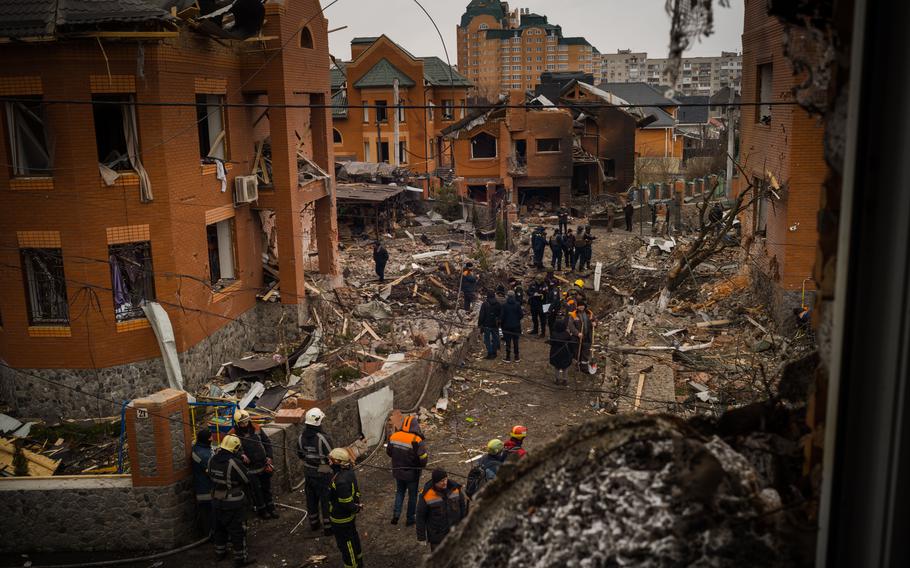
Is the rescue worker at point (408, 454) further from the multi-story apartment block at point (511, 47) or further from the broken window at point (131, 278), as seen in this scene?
the multi-story apartment block at point (511, 47)

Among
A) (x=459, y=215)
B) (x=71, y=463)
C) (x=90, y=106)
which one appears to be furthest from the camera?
(x=459, y=215)

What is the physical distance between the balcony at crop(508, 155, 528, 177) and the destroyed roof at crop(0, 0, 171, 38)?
30852 mm

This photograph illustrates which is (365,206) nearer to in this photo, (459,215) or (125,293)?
(459,215)

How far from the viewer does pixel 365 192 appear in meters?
37.3

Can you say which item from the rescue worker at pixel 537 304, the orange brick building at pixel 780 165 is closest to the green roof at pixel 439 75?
the rescue worker at pixel 537 304

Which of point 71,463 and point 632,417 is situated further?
point 71,463

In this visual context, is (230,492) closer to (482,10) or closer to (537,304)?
(537,304)

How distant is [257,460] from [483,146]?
3458 cm

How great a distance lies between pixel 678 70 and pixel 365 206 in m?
35.0

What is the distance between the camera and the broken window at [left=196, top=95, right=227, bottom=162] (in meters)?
18.7

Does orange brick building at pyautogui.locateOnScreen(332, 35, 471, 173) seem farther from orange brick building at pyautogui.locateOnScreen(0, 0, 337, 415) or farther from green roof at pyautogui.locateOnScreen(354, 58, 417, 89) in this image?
orange brick building at pyautogui.locateOnScreen(0, 0, 337, 415)

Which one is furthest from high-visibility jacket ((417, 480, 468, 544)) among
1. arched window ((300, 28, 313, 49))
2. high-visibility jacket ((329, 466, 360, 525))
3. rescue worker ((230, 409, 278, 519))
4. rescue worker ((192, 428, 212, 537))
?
arched window ((300, 28, 313, 49))

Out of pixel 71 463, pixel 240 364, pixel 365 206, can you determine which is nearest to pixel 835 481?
pixel 71 463

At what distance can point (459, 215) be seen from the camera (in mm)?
42781
